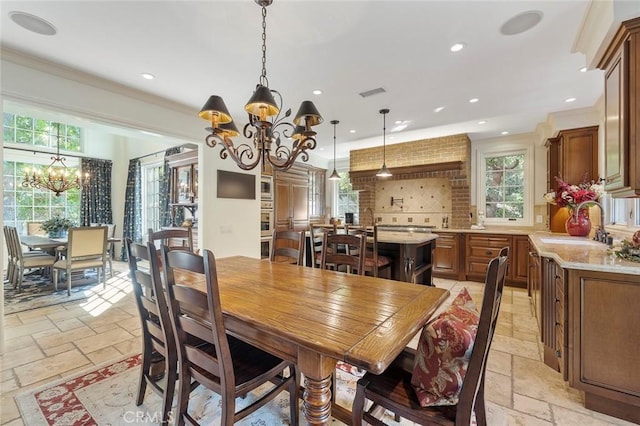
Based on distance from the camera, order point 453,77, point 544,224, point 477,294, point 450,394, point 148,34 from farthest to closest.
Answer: point 544,224 → point 477,294 → point 453,77 → point 148,34 → point 450,394

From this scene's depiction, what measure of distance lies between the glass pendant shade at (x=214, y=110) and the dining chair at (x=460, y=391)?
1911mm

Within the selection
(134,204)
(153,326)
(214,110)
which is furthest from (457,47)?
(134,204)

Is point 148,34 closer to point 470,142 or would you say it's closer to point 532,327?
point 532,327

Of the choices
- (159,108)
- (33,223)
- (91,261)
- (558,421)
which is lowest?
(558,421)

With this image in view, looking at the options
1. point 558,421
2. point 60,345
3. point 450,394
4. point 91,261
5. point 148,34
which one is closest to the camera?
point 450,394

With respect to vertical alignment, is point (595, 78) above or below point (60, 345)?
above

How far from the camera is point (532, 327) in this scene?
3080 mm

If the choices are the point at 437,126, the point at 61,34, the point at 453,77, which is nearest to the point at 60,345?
the point at 61,34

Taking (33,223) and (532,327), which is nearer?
(532,327)

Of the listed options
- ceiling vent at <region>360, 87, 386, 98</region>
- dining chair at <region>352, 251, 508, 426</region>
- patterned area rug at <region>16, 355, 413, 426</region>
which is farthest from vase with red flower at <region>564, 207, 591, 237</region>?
patterned area rug at <region>16, 355, 413, 426</region>

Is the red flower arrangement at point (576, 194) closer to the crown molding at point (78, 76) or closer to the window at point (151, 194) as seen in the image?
the crown molding at point (78, 76)

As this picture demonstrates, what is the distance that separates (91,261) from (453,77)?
5.84 meters

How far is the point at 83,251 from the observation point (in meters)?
4.34

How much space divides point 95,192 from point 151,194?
137 centimetres
